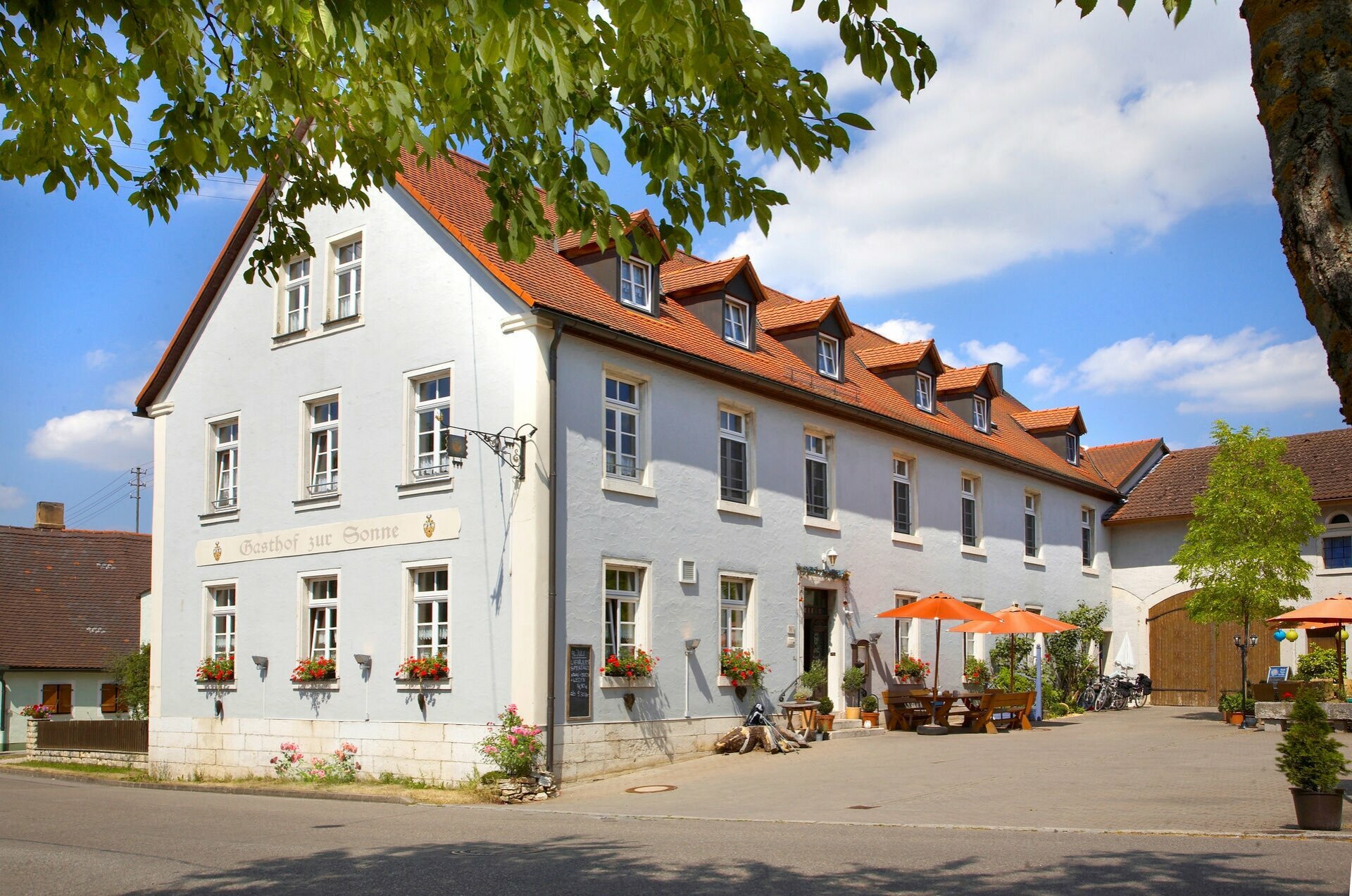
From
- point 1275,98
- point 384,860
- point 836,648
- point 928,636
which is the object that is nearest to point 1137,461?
point 928,636

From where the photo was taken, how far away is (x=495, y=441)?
16.9 metres

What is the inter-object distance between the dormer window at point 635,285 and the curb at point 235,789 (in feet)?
26.5

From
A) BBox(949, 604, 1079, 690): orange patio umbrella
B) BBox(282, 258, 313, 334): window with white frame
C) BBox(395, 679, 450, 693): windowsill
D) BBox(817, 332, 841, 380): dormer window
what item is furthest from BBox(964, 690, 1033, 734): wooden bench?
BBox(282, 258, 313, 334): window with white frame

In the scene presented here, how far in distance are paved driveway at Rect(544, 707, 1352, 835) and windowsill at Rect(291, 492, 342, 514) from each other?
5.99 meters

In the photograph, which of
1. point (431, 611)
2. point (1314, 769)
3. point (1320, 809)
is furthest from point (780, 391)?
point (1320, 809)

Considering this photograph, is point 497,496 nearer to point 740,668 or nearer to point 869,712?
point 740,668

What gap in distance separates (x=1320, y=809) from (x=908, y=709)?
37.7ft

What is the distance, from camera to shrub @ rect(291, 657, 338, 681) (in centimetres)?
1883

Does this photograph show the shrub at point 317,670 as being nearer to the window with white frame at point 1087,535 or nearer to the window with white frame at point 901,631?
the window with white frame at point 901,631

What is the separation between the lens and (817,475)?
2234 centimetres

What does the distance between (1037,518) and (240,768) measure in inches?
724

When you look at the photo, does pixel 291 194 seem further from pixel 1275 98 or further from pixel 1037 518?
pixel 1037 518

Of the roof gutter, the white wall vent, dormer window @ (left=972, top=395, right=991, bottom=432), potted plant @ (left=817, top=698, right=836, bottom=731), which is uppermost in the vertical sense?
dormer window @ (left=972, top=395, right=991, bottom=432)

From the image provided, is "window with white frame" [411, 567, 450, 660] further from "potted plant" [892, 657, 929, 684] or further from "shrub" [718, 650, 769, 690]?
"potted plant" [892, 657, 929, 684]
